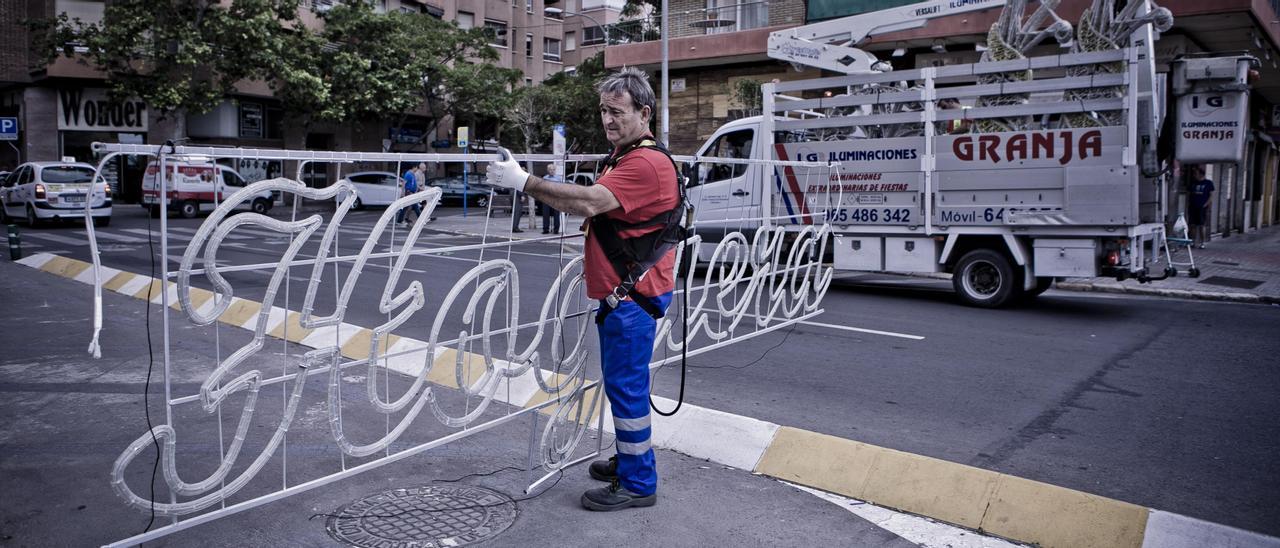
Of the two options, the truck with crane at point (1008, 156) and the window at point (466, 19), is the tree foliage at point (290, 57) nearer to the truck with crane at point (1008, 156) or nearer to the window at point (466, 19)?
the window at point (466, 19)

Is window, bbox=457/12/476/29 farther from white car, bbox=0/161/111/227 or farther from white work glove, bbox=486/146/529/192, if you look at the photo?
white work glove, bbox=486/146/529/192

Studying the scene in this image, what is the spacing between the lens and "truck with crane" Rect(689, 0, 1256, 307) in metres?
10.1

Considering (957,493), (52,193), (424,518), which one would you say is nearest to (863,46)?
(957,493)

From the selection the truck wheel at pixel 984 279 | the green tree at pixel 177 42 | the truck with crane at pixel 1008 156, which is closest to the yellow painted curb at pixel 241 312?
the truck with crane at pixel 1008 156

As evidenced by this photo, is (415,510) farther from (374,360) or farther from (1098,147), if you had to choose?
(1098,147)

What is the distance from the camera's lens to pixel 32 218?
23.0 m

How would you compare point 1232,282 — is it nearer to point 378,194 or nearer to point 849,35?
point 849,35

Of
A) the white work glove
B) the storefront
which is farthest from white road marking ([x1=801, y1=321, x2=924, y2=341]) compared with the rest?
the storefront

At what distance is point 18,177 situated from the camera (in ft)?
78.1

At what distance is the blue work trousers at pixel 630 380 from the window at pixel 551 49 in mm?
58817

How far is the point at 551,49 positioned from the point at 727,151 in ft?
164

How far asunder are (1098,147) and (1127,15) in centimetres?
168

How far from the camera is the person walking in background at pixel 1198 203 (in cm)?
1861

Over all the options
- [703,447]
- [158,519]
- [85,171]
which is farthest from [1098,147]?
[85,171]
